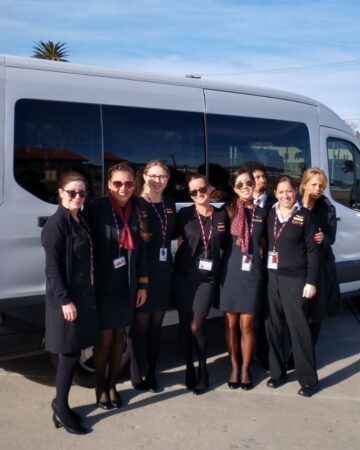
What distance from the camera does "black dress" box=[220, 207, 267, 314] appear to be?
3762 millimetres

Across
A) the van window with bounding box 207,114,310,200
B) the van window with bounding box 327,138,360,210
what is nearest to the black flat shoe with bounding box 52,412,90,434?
the van window with bounding box 207,114,310,200

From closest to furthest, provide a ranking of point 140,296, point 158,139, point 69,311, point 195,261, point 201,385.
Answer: point 69,311 → point 140,296 → point 195,261 → point 201,385 → point 158,139

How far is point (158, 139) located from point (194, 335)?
154cm

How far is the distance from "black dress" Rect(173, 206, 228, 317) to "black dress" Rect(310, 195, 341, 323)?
0.80 m

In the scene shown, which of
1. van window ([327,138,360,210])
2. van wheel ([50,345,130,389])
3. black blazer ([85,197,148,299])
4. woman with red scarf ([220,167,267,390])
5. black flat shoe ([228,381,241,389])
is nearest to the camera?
black blazer ([85,197,148,299])

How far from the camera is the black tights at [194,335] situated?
149 inches

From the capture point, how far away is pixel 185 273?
12.3 feet

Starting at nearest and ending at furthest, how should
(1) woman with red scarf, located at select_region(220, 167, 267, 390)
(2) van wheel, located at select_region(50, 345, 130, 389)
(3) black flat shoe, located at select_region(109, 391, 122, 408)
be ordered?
(3) black flat shoe, located at select_region(109, 391, 122, 408)
(1) woman with red scarf, located at select_region(220, 167, 267, 390)
(2) van wheel, located at select_region(50, 345, 130, 389)

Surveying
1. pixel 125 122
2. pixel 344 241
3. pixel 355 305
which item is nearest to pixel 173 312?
pixel 125 122

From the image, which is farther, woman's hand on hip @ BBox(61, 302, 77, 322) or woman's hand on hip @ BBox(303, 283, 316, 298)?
woman's hand on hip @ BBox(303, 283, 316, 298)

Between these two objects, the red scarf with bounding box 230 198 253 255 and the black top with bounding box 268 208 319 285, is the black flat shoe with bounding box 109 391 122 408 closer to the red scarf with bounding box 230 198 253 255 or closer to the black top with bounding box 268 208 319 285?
the red scarf with bounding box 230 198 253 255

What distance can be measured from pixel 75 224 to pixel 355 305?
452 centimetres

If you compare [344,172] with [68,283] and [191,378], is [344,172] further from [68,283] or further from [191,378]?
[68,283]

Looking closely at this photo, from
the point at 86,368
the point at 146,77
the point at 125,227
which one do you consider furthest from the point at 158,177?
the point at 86,368
